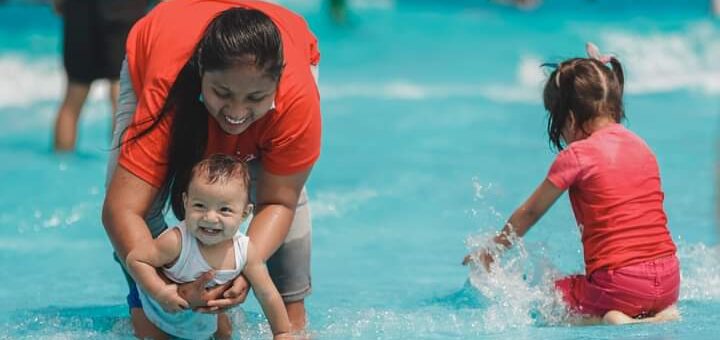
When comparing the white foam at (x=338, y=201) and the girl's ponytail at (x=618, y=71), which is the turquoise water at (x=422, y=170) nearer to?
the white foam at (x=338, y=201)

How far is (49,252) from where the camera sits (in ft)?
21.0

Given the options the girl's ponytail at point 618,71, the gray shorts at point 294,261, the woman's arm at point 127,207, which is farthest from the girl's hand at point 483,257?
the woman's arm at point 127,207

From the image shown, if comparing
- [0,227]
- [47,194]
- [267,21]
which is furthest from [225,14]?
[47,194]

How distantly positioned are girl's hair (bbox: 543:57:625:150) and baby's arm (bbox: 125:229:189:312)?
4.89 feet

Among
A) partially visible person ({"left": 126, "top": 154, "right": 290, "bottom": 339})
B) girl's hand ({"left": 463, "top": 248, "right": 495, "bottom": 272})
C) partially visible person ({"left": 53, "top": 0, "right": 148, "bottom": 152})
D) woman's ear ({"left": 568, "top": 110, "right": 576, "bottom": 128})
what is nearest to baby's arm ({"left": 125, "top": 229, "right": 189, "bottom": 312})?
partially visible person ({"left": 126, "top": 154, "right": 290, "bottom": 339})

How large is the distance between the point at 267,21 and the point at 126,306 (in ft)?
5.78

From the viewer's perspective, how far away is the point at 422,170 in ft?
27.0

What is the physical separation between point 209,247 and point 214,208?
163 millimetres

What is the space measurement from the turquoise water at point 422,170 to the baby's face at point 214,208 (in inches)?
28.0

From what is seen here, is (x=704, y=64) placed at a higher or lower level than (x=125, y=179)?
lower

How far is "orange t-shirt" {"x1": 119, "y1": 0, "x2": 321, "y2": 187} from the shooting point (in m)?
4.29

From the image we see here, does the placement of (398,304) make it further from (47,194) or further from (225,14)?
(47,194)

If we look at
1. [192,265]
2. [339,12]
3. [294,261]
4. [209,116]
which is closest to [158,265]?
[192,265]

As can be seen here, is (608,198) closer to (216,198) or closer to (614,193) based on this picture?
(614,193)
